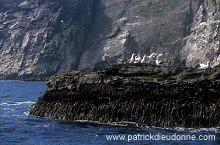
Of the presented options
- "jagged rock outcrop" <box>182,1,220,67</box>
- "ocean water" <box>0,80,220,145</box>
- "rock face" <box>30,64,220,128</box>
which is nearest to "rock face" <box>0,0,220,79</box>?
"jagged rock outcrop" <box>182,1,220,67</box>

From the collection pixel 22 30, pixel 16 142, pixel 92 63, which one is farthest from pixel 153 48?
pixel 16 142

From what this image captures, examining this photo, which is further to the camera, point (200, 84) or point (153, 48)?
point (153, 48)

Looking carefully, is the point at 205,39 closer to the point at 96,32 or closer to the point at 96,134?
the point at 96,32

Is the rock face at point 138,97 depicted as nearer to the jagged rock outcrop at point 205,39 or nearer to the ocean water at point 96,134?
the ocean water at point 96,134

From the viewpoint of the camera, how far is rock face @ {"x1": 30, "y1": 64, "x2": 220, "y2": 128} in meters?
29.3

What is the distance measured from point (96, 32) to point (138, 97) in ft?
493

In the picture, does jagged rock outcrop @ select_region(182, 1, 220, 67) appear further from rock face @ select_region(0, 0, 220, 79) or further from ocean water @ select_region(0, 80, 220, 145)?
ocean water @ select_region(0, 80, 220, 145)

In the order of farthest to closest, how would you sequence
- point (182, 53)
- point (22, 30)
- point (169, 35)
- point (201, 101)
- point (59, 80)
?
point (22, 30)
point (169, 35)
point (182, 53)
point (59, 80)
point (201, 101)

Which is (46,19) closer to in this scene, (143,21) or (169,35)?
(143,21)

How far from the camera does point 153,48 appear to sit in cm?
15762

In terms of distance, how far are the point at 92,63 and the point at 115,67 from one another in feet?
423

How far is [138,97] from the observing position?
31.3m

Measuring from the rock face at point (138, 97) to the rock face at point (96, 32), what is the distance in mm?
108932

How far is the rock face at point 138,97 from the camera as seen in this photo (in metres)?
29.3
